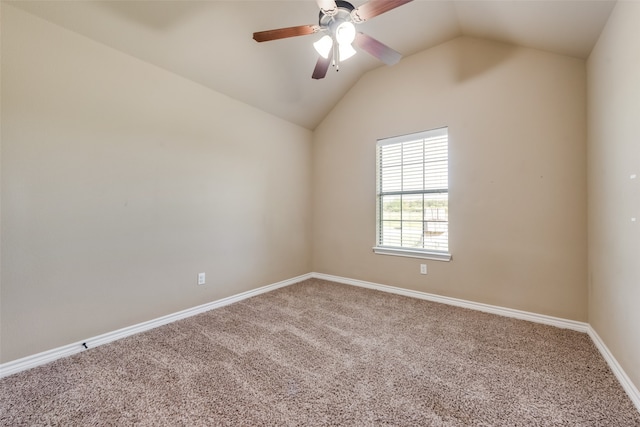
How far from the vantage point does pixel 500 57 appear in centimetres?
270

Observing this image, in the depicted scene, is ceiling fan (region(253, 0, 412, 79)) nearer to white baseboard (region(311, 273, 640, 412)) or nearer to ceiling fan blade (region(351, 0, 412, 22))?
ceiling fan blade (region(351, 0, 412, 22))

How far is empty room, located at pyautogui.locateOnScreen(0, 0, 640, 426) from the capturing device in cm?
160

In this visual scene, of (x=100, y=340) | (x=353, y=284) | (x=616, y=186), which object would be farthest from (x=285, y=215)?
(x=616, y=186)

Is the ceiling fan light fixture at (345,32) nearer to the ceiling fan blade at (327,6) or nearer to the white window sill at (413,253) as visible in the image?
the ceiling fan blade at (327,6)

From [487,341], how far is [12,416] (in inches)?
123

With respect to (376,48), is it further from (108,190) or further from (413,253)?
(108,190)

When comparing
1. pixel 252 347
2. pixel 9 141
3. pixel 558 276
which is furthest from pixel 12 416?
pixel 558 276

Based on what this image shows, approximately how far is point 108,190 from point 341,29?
2.21 metres

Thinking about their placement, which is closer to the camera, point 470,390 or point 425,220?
point 470,390

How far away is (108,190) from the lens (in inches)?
85.9

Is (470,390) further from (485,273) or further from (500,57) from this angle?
(500,57)

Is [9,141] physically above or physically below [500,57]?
below

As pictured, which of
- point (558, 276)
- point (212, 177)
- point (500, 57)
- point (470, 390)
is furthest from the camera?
point (212, 177)

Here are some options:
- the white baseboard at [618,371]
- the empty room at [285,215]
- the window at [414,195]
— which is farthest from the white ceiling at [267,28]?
A: the white baseboard at [618,371]
